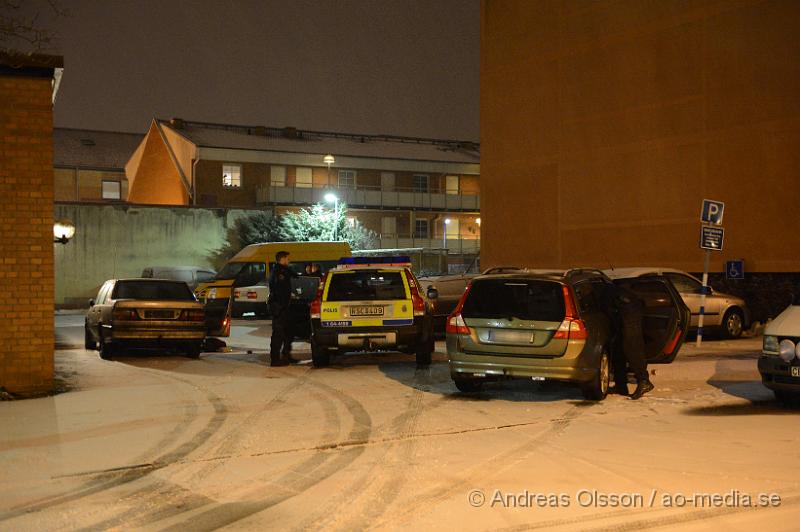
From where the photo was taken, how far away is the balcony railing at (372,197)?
5219cm

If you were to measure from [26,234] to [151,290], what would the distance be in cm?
558

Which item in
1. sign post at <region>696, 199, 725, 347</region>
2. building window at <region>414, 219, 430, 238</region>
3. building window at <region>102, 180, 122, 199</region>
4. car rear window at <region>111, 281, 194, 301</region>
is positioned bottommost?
car rear window at <region>111, 281, 194, 301</region>

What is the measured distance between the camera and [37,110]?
428 inches

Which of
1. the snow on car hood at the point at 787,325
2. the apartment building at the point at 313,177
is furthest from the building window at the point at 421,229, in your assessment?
the snow on car hood at the point at 787,325

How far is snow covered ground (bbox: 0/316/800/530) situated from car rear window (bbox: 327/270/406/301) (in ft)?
6.39

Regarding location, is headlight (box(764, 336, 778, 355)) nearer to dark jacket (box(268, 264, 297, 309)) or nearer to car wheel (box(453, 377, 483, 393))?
car wheel (box(453, 377, 483, 393))

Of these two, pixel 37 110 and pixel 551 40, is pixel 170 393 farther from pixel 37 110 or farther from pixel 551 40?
pixel 551 40

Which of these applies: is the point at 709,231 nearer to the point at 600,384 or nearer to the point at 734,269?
the point at 734,269

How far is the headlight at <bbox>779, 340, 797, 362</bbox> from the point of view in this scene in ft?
31.5

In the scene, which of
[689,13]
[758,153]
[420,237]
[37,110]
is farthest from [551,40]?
[420,237]

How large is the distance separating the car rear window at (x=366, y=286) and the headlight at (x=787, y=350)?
20.3ft

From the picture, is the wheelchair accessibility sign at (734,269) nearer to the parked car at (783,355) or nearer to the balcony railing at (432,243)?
the parked car at (783,355)

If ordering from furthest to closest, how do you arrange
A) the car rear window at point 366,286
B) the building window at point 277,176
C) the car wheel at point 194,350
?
the building window at point 277,176 → the car wheel at point 194,350 → the car rear window at point 366,286

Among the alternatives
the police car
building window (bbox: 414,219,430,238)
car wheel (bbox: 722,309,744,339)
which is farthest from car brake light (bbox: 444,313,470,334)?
building window (bbox: 414,219,430,238)
